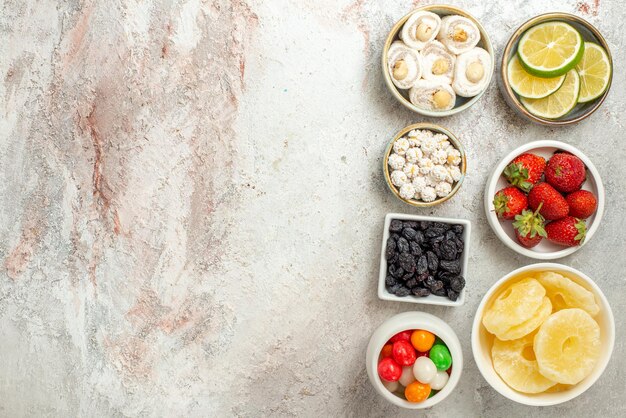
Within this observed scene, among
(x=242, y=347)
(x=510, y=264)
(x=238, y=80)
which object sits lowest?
(x=242, y=347)

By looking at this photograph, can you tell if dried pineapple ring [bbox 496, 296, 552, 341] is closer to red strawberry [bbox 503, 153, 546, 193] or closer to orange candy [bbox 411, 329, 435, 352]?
orange candy [bbox 411, 329, 435, 352]

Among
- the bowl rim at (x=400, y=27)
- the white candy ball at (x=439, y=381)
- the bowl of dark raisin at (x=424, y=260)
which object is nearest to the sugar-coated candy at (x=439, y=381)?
the white candy ball at (x=439, y=381)

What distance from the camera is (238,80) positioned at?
194 centimetres

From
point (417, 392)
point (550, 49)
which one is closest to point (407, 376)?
point (417, 392)

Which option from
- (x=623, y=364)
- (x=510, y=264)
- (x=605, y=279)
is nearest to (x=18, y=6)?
(x=510, y=264)

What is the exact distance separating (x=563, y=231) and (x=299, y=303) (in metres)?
0.85

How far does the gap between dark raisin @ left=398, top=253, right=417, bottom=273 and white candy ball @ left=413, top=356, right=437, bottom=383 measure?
26 cm

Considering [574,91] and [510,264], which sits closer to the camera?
[574,91]

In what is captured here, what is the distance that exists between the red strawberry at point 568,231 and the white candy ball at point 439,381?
1.75ft

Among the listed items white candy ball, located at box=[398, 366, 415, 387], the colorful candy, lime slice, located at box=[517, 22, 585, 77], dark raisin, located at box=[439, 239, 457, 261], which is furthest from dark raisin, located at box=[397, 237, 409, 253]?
lime slice, located at box=[517, 22, 585, 77]

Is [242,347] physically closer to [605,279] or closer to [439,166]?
[439,166]

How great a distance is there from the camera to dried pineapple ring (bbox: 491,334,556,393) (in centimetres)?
182

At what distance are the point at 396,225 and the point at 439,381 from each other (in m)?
0.48

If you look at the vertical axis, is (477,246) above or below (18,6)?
below
